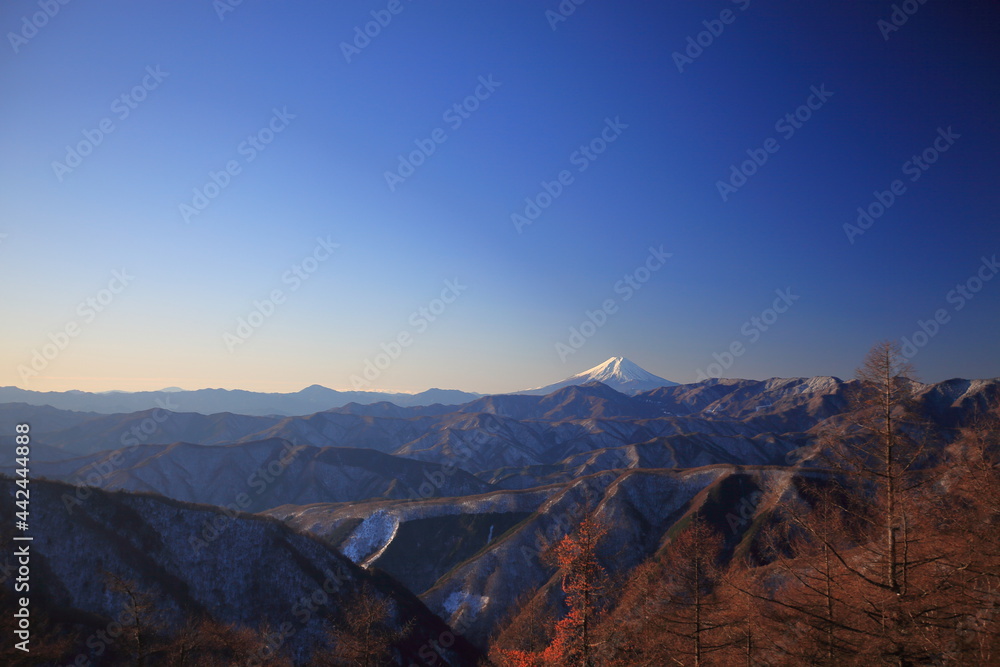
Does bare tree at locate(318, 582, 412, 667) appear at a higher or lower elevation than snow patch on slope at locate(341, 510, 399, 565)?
higher

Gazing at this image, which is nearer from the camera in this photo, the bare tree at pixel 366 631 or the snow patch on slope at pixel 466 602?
the bare tree at pixel 366 631

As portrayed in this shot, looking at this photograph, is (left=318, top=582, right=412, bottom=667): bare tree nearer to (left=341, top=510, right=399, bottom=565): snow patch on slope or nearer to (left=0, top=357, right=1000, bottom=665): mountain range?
(left=0, top=357, right=1000, bottom=665): mountain range

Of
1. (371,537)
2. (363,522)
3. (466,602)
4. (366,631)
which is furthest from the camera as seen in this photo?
(363,522)

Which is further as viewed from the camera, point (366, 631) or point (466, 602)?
point (466, 602)

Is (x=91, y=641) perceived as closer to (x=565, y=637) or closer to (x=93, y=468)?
(x=565, y=637)

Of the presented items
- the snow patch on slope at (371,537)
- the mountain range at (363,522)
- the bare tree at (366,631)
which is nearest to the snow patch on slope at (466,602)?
the mountain range at (363,522)

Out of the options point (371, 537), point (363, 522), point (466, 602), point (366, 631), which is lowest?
point (371, 537)

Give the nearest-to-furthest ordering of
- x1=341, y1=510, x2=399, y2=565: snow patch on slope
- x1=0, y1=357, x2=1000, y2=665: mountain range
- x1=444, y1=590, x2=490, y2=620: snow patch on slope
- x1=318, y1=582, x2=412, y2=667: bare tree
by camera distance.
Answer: x1=318, y1=582, x2=412, y2=667: bare tree → x1=0, y1=357, x2=1000, y2=665: mountain range → x1=444, y1=590, x2=490, y2=620: snow patch on slope → x1=341, y1=510, x2=399, y2=565: snow patch on slope

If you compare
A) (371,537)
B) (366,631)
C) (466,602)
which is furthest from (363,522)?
(366,631)

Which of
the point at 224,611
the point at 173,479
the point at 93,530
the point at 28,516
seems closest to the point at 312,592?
the point at 224,611

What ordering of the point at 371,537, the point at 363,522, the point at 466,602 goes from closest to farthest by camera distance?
the point at 466,602 < the point at 371,537 < the point at 363,522

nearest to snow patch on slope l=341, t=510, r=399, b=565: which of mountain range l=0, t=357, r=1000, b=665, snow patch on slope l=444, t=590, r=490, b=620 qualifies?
mountain range l=0, t=357, r=1000, b=665

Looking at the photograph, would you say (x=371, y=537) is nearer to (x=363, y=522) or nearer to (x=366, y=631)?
(x=363, y=522)

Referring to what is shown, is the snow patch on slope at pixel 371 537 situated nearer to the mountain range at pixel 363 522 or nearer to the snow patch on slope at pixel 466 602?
the mountain range at pixel 363 522
